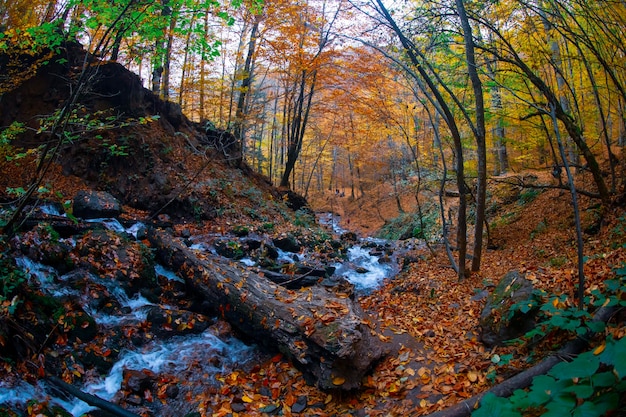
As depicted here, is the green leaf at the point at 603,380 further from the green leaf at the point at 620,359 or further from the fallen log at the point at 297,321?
the fallen log at the point at 297,321

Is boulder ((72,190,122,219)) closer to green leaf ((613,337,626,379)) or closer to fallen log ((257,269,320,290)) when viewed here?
fallen log ((257,269,320,290))

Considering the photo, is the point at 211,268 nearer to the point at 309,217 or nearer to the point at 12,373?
the point at 12,373

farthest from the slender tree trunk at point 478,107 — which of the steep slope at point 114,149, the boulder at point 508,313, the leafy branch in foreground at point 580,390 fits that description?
the steep slope at point 114,149

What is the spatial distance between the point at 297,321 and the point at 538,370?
293cm

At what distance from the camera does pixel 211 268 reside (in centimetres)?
654

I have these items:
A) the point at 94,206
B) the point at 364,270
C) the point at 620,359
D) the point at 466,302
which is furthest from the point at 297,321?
the point at 94,206

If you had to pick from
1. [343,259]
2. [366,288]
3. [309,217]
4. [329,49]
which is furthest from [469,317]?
[329,49]

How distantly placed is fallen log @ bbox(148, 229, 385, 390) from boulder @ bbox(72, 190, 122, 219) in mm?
3309

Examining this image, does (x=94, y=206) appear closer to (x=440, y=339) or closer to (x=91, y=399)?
(x=91, y=399)

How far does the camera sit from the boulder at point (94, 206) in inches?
327

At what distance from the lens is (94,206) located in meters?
8.50

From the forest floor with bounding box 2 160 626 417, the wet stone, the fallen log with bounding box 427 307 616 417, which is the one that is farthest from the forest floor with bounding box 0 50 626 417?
the wet stone

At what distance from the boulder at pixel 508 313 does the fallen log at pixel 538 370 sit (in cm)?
82

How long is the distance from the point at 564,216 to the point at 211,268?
8798 millimetres
